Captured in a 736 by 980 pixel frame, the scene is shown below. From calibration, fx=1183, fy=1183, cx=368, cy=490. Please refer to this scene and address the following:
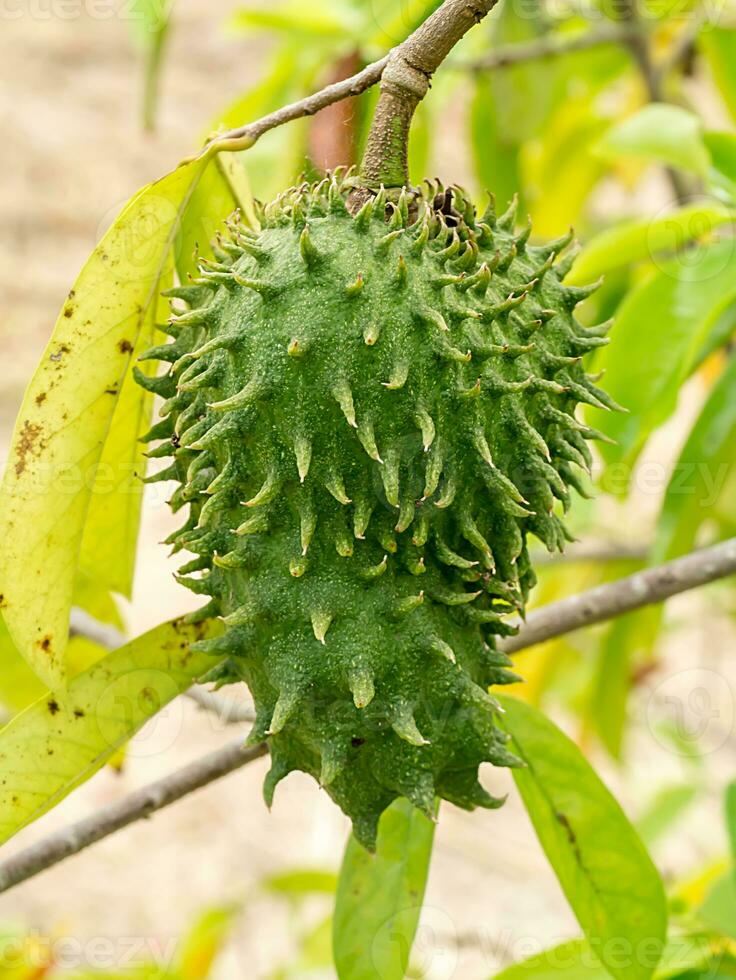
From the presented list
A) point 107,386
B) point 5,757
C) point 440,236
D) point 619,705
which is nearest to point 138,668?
point 5,757

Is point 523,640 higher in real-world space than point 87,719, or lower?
higher

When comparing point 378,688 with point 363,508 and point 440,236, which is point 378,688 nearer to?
point 363,508

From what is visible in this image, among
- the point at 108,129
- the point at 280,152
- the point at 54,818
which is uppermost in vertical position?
the point at 108,129

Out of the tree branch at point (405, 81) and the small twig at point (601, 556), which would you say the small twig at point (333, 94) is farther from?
the small twig at point (601, 556)

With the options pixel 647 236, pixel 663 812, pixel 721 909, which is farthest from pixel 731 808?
pixel 663 812

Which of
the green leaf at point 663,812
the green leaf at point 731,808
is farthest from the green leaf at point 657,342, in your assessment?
the green leaf at point 663,812

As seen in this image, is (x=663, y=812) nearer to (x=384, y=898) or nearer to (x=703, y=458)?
(x=703, y=458)
